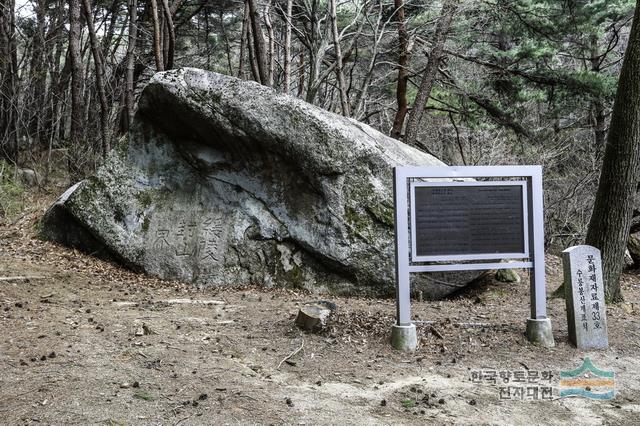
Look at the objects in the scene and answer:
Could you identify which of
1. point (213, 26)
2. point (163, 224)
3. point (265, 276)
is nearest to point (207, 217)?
point (163, 224)

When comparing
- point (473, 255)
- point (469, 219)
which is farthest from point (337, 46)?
point (473, 255)

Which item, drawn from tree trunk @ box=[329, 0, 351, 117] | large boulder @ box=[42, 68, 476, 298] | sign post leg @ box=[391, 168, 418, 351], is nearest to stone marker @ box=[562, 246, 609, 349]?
sign post leg @ box=[391, 168, 418, 351]

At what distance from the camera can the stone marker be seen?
527 cm

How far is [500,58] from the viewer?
49.2 ft

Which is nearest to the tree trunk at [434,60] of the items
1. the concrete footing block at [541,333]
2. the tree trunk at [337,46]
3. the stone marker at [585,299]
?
the tree trunk at [337,46]

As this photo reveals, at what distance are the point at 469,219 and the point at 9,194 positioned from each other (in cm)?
1000

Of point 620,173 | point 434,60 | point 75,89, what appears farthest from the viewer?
point 434,60

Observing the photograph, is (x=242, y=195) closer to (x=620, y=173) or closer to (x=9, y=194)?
(x=620, y=173)

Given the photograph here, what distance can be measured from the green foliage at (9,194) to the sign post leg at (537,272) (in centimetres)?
935

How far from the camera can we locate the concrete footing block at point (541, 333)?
5254 millimetres

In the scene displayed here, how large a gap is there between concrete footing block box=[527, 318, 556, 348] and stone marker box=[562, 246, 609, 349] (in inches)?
9.4

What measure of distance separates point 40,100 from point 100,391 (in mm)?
13459

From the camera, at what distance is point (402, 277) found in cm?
512
